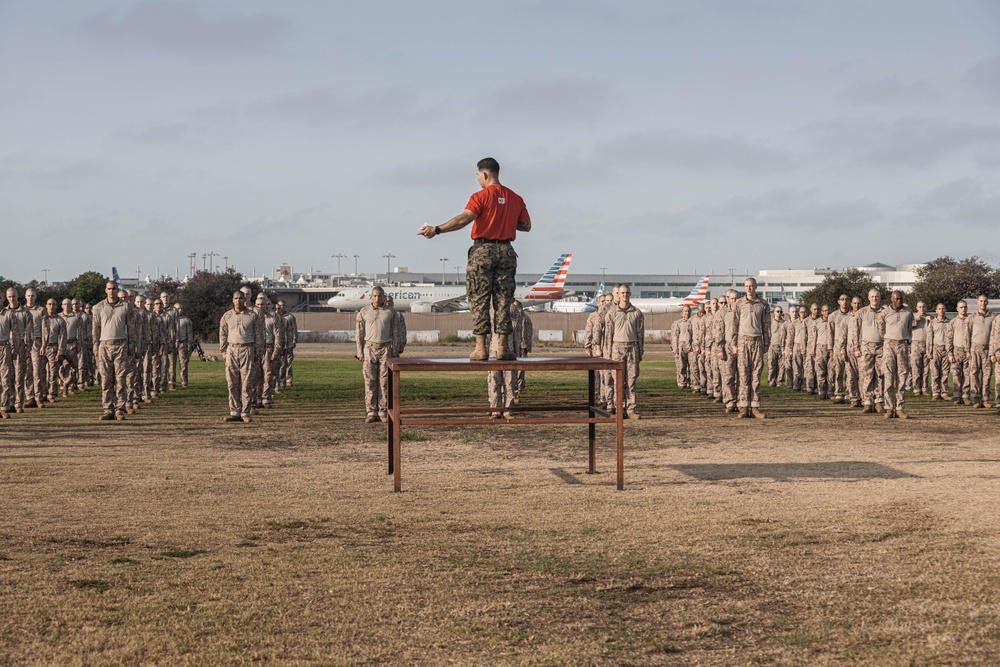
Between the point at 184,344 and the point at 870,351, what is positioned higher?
the point at 870,351

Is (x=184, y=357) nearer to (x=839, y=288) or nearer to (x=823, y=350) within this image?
(x=823, y=350)

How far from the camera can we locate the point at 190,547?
7.68 m

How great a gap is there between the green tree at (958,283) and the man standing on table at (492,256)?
70489mm

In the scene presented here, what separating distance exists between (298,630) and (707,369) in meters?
20.1

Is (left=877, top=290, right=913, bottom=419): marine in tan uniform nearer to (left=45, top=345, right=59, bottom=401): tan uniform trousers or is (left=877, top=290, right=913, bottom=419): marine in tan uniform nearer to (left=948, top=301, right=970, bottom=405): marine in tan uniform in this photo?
(left=948, top=301, right=970, bottom=405): marine in tan uniform

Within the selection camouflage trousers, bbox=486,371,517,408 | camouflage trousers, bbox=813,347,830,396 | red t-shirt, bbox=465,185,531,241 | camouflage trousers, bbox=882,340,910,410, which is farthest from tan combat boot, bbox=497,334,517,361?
camouflage trousers, bbox=813,347,830,396

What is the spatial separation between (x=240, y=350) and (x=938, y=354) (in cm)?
1578

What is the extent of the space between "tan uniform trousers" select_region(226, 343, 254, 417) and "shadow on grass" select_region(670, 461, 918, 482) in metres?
8.37

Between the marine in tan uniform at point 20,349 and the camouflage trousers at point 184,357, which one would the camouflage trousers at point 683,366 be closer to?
the camouflage trousers at point 184,357

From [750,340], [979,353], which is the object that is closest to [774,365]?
[979,353]

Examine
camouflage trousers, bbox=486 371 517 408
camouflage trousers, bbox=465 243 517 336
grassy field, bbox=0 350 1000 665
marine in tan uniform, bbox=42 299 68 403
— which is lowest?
grassy field, bbox=0 350 1000 665

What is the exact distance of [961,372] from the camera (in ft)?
76.6

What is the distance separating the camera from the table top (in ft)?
32.1

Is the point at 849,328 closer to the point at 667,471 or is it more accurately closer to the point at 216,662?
the point at 667,471
